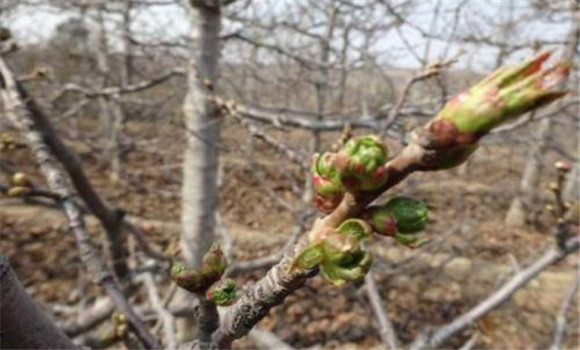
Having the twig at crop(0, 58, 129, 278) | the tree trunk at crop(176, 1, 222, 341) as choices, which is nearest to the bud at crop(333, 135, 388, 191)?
the twig at crop(0, 58, 129, 278)

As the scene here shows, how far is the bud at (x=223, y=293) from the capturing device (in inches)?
26.0

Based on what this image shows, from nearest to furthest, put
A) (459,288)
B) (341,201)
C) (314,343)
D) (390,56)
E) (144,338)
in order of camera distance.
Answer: (341,201)
(144,338)
(314,343)
(390,56)
(459,288)

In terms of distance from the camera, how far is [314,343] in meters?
5.30

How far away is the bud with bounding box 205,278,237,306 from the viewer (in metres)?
0.66

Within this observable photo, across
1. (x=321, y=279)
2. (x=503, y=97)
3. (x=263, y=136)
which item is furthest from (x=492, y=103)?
(x=321, y=279)

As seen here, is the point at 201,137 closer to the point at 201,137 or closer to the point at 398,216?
the point at 201,137

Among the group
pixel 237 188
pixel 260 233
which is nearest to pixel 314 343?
pixel 260 233

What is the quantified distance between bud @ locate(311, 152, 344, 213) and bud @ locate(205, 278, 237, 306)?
0.22 m

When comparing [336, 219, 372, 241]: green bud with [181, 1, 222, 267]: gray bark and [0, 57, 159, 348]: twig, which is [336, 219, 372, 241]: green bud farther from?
[181, 1, 222, 267]: gray bark

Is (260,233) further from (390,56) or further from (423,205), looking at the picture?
(423,205)

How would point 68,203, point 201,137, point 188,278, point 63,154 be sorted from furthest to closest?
point 201,137
point 63,154
point 68,203
point 188,278

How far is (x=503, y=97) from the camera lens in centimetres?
38

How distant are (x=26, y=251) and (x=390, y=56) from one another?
5.00 meters

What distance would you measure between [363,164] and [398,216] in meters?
0.09
